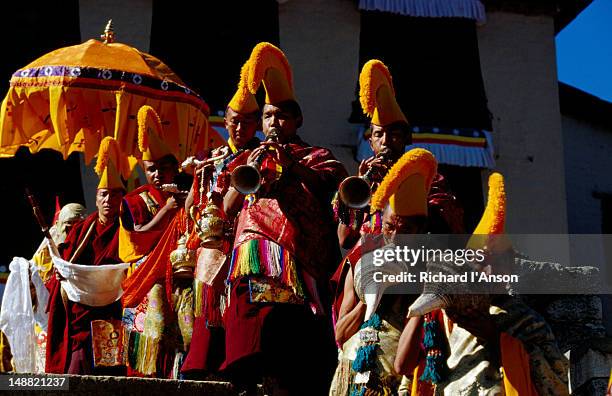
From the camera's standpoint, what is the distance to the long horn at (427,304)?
15.4 ft

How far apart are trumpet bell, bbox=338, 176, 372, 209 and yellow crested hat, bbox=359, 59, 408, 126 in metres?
0.66

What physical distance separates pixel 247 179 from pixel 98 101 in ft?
13.2

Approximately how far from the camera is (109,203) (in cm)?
797

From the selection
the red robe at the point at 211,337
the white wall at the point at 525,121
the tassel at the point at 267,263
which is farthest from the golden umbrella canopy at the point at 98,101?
the white wall at the point at 525,121

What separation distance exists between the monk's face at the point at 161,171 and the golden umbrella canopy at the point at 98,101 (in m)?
1.27

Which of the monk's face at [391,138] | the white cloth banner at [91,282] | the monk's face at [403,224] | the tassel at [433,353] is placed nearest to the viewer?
the tassel at [433,353]

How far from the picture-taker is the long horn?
4699 mm

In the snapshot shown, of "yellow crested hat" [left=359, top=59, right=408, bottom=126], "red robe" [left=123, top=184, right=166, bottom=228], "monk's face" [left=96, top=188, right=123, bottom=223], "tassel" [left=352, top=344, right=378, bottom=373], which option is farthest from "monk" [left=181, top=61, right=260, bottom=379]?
"monk's face" [left=96, top=188, right=123, bottom=223]

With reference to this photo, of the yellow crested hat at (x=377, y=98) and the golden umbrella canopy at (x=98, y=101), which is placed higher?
the golden umbrella canopy at (x=98, y=101)

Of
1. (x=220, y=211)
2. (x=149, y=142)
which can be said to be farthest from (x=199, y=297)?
(x=149, y=142)

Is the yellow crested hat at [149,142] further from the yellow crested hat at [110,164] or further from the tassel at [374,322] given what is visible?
the tassel at [374,322]

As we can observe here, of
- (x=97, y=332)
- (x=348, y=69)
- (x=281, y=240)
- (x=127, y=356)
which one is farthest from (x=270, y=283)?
(x=348, y=69)

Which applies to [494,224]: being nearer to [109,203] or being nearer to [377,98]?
[377,98]

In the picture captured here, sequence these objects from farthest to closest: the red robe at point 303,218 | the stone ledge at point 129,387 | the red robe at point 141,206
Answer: the red robe at point 141,206
the red robe at point 303,218
the stone ledge at point 129,387
